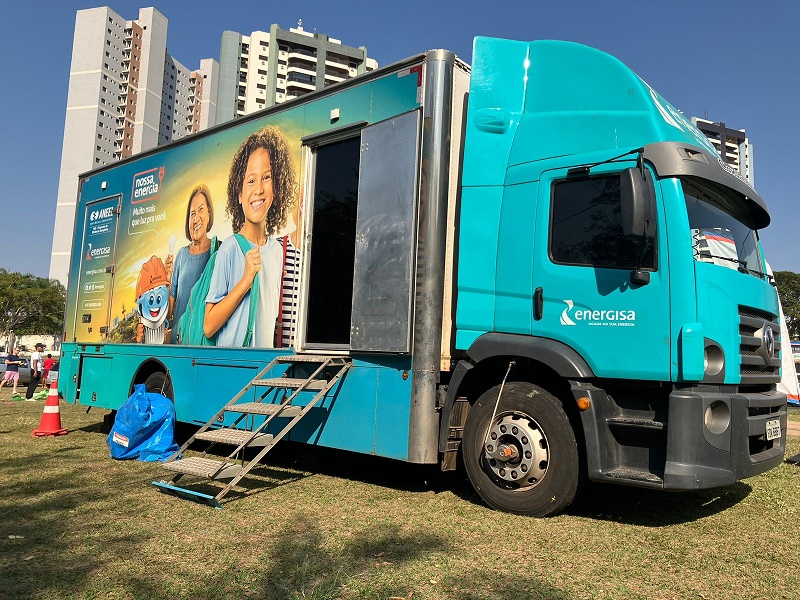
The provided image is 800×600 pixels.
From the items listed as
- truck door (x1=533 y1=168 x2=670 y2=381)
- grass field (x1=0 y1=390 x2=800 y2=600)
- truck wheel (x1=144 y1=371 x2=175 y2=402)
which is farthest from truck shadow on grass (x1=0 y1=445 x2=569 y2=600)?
truck wheel (x1=144 y1=371 x2=175 y2=402)

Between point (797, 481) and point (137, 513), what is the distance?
5901mm

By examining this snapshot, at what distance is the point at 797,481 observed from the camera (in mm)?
6184

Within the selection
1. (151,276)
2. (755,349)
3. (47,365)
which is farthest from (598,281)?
(47,365)

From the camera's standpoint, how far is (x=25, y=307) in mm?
52000

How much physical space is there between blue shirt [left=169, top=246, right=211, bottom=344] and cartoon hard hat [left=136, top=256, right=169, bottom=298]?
241mm

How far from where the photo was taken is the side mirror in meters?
4.20

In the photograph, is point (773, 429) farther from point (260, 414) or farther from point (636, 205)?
point (260, 414)

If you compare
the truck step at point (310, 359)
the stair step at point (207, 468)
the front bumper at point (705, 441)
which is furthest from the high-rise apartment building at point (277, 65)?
the front bumper at point (705, 441)

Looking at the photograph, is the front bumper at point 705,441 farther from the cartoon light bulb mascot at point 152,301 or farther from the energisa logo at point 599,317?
the cartoon light bulb mascot at point 152,301

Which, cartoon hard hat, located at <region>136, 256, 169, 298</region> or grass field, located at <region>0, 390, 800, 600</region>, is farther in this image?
cartoon hard hat, located at <region>136, 256, 169, 298</region>

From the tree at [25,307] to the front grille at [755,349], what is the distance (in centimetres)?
5368

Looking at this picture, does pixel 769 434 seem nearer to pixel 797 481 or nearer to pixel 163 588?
pixel 797 481

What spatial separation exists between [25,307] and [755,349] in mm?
57564

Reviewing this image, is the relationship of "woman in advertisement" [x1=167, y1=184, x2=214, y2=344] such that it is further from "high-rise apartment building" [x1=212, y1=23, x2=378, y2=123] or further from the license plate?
"high-rise apartment building" [x1=212, y1=23, x2=378, y2=123]
